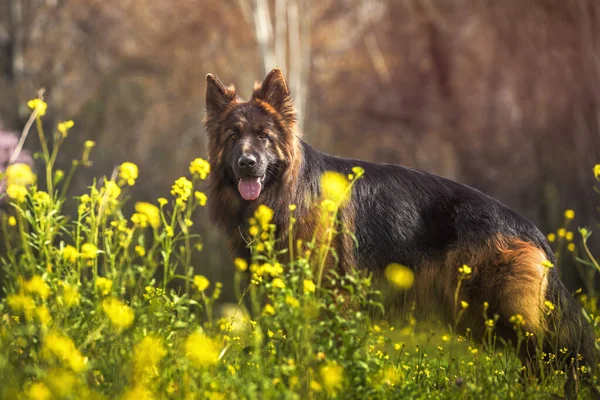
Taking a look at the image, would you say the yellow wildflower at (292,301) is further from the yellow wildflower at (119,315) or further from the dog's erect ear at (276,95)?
the dog's erect ear at (276,95)

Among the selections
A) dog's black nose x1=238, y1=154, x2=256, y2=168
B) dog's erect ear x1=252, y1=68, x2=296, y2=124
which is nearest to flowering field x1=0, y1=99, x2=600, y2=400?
dog's black nose x1=238, y1=154, x2=256, y2=168

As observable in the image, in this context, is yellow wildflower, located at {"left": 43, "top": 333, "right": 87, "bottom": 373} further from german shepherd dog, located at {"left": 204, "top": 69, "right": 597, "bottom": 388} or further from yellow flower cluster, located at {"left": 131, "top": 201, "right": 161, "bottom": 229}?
german shepherd dog, located at {"left": 204, "top": 69, "right": 597, "bottom": 388}

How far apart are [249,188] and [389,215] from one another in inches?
44.5

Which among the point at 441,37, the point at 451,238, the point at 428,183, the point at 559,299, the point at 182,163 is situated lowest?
the point at 182,163

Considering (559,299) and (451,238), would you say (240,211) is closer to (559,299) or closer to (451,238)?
(451,238)

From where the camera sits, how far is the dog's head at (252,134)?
17.3ft

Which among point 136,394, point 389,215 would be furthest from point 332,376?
point 389,215

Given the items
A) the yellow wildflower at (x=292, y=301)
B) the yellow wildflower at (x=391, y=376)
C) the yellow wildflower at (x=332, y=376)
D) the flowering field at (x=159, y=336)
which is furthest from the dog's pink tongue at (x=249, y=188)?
the yellow wildflower at (x=332, y=376)

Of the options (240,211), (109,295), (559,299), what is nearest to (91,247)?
(109,295)

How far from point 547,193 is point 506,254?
11182 millimetres

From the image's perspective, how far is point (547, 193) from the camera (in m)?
15.6

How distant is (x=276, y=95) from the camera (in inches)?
223

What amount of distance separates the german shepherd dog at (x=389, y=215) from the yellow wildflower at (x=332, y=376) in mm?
2130

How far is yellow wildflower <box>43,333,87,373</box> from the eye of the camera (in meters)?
2.94
